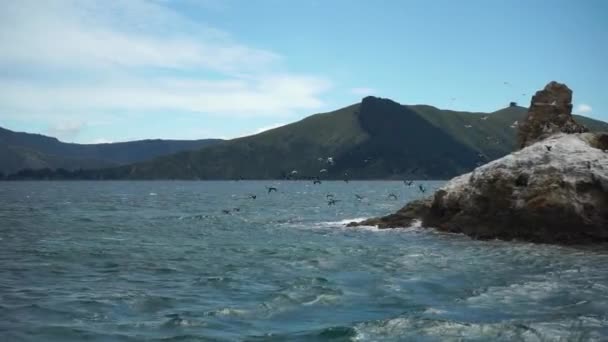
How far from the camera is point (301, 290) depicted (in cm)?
2203

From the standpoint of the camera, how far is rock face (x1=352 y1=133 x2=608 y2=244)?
37.1 m

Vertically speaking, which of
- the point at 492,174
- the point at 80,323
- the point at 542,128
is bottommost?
the point at 80,323

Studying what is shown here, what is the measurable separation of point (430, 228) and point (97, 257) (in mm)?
24222

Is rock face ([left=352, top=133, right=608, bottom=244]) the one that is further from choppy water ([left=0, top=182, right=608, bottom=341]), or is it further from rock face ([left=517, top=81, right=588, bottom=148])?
rock face ([left=517, top=81, right=588, bottom=148])

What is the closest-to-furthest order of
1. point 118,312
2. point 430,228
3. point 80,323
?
point 80,323 → point 118,312 → point 430,228

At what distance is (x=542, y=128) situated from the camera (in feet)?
160

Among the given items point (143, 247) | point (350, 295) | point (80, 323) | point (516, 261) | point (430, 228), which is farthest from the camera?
point (430, 228)

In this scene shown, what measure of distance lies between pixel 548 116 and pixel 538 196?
1326 cm

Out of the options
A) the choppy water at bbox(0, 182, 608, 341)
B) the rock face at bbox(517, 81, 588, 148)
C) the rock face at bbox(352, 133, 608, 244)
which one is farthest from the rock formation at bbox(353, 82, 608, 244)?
the choppy water at bbox(0, 182, 608, 341)

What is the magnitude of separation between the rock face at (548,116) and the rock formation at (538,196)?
0.31 meters

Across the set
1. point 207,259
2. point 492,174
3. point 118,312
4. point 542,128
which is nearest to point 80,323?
point 118,312

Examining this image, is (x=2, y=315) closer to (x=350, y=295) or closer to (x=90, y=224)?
(x=350, y=295)

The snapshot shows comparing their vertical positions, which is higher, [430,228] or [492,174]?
[492,174]

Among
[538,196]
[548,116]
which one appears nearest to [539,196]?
[538,196]
